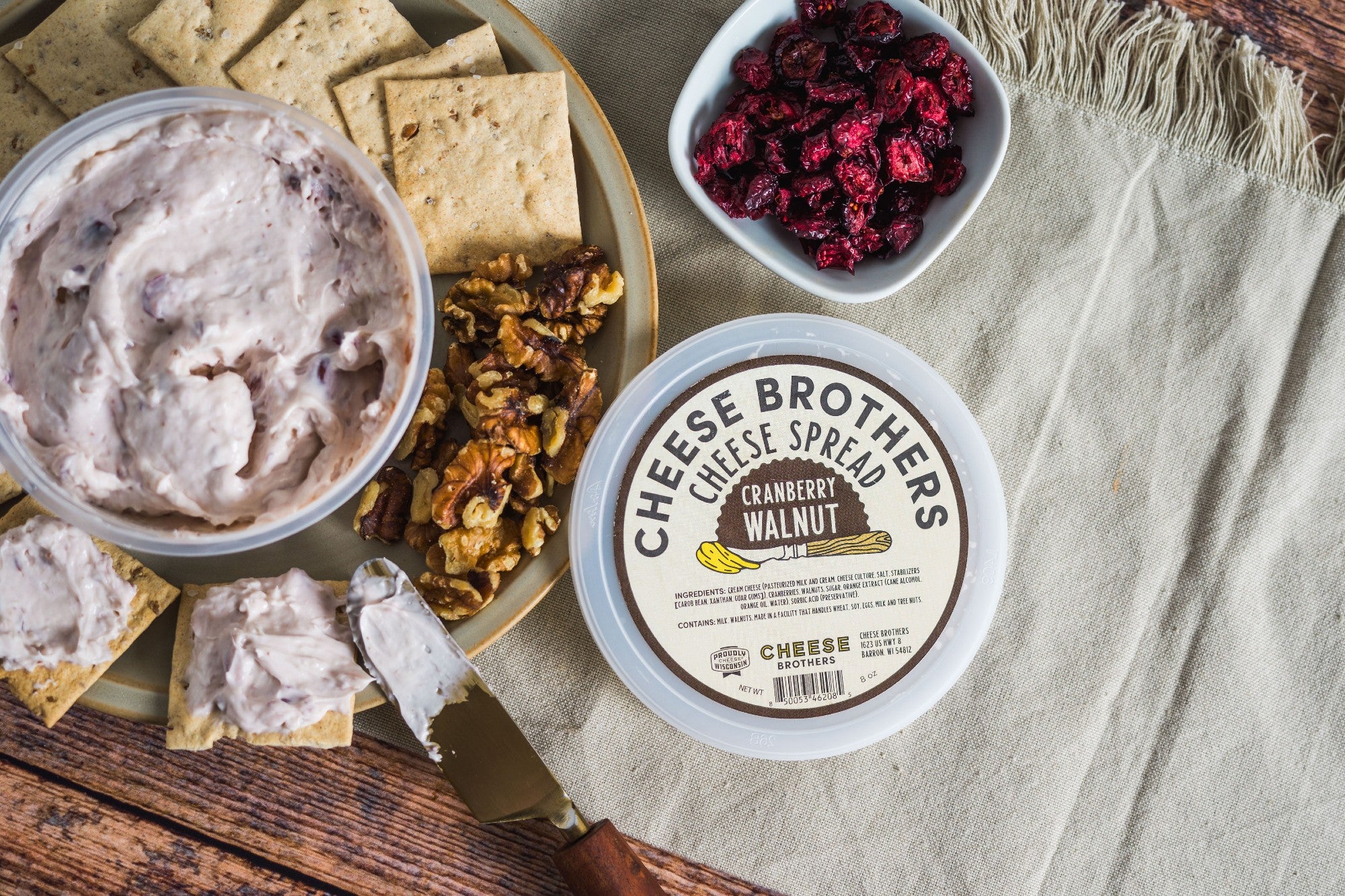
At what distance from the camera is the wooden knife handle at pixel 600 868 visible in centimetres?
123

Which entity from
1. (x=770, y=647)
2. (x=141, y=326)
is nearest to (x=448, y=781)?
(x=770, y=647)

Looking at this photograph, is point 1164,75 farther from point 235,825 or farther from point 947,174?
point 235,825

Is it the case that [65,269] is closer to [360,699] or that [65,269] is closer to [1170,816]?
[360,699]

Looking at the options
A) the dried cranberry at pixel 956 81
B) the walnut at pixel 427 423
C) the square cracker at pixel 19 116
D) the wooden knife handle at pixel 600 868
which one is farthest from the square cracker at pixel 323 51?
the wooden knife handle at pixel 600 868

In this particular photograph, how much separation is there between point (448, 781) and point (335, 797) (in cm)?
19

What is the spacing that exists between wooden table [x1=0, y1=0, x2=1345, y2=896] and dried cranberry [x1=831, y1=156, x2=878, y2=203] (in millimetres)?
971

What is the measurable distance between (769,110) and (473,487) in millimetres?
640

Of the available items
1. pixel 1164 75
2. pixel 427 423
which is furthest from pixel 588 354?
pixel 1164 75

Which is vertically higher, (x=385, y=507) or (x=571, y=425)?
(x=571, y=425)

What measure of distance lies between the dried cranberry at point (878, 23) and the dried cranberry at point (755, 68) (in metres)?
0.13

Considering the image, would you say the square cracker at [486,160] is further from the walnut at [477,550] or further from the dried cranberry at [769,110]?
the walnut at [477,550]

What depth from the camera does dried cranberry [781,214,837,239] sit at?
1251mm

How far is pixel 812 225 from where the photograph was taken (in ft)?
4.10

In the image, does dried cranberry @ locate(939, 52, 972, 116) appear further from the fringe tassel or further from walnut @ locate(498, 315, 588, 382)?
walnut @ locate(498, 315, 588, 382)
